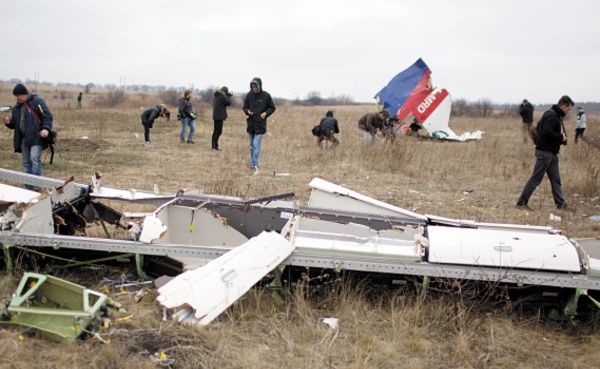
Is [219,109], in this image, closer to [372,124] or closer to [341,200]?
[372,124]

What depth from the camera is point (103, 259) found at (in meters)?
4.20

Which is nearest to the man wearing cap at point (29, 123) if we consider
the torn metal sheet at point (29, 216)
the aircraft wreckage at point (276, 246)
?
the aircraft wreckage at point (276, 246)

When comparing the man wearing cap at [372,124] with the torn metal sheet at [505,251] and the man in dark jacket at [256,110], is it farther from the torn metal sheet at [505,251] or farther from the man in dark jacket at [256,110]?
the torn metal sheet at [505,251]

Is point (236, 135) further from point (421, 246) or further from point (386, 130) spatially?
point (421, 246)

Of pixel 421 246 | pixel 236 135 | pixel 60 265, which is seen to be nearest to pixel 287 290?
pixel 421 246

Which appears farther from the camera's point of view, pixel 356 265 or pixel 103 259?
pixel 103 259

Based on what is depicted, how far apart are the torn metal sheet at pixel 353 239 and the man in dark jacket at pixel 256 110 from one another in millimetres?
4774

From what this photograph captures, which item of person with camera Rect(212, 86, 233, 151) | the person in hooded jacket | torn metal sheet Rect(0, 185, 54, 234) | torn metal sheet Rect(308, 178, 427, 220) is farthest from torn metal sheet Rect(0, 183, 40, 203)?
the person in hooded jacket

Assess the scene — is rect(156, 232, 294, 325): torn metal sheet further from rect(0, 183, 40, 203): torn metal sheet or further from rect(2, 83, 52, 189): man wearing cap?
rect(2, 83, 52, 189): man wearing cap

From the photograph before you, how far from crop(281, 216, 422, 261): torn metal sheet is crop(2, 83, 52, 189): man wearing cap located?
4.16 meters

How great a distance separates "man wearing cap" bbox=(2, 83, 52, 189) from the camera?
666 cm

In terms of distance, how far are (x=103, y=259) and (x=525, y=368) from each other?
3278mm

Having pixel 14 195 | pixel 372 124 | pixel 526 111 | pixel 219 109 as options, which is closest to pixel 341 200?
pixel 14 195

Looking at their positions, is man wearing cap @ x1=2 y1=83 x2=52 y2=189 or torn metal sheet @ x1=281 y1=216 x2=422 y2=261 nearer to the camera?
torn metal sheet @ x1=281 y1=216 x2=422 y2=261
